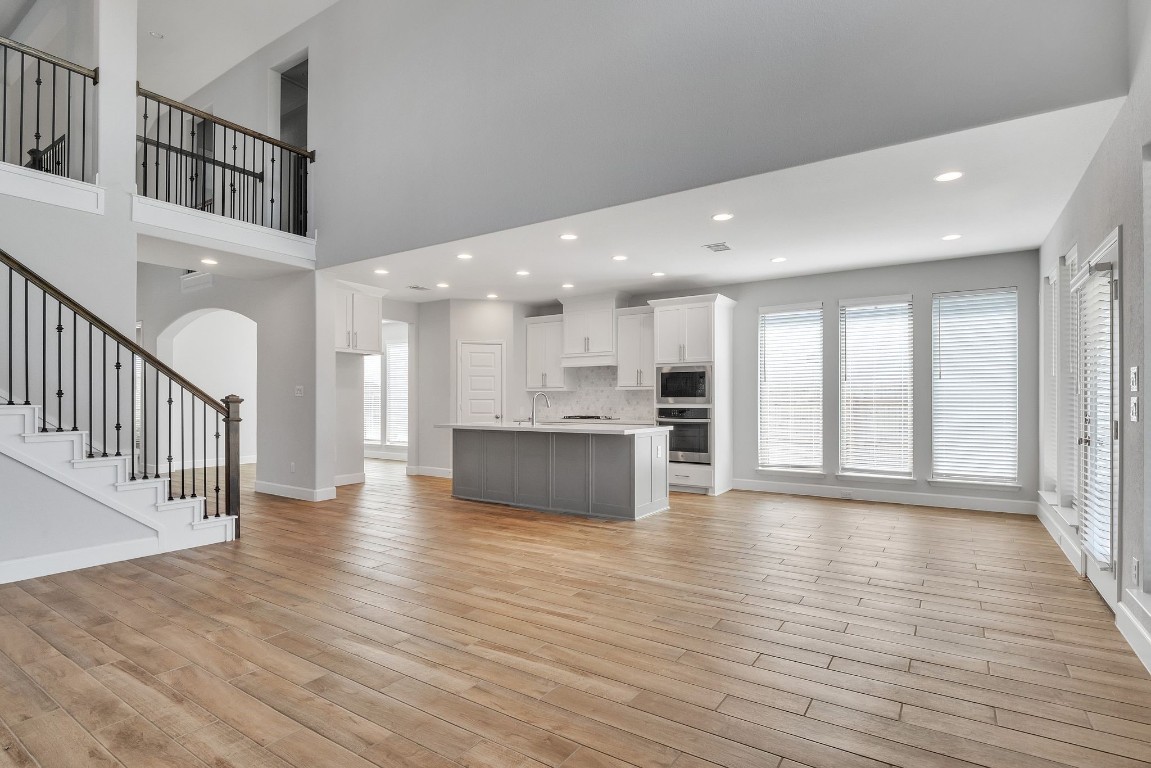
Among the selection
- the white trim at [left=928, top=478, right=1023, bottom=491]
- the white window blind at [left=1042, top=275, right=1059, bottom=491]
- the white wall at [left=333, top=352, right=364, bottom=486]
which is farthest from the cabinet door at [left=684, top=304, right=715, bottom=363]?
the white wall at [left=333, top=352, right=364, bottom=486]

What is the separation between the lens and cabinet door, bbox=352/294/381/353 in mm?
8258

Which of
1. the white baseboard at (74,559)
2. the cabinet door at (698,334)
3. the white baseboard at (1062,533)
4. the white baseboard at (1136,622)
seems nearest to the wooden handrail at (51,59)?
the white baseboard at (74,559)

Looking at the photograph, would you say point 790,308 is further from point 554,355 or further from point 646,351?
point 554,355

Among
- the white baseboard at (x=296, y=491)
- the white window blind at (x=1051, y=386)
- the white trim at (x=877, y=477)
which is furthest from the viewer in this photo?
the white baseboard at (x=296, y=491)

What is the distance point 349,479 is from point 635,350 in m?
4.34

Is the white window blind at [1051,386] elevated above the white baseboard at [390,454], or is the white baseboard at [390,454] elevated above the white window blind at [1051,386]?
the white window blind at [1051,386]

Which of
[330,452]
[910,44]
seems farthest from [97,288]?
[910,44]

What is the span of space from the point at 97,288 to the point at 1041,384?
8.69 m

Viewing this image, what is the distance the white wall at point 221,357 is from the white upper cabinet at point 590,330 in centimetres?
530

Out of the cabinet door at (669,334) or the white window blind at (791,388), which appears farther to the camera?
the cabinet door at (669,334)

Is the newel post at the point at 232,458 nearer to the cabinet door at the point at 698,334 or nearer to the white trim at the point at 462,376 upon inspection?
the white trim at the point at 462,376

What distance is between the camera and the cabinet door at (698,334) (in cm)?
746

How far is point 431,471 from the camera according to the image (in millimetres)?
9281

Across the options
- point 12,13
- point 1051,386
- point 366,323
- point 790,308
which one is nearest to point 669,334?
point 790,308
